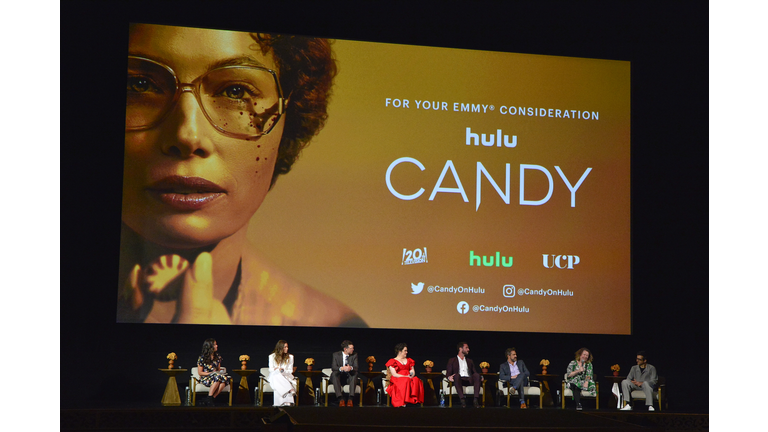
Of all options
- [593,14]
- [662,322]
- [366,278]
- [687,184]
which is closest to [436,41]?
[593,14]

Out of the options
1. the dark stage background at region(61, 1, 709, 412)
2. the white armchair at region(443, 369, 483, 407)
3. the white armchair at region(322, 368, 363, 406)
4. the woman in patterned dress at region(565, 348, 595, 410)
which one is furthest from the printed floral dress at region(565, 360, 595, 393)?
the white armchair at region(322, 368, 363, 406)

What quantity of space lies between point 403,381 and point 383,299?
35.8 inches

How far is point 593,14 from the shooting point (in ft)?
29.7

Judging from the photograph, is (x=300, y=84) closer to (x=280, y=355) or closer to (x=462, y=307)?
(x=280, y=355)

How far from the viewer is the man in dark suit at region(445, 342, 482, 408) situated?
26.5 feet

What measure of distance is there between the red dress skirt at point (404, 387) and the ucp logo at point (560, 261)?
192cm

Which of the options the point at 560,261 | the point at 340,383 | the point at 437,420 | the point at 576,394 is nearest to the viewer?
the point at 437,420

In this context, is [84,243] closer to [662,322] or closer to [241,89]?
[241,89]

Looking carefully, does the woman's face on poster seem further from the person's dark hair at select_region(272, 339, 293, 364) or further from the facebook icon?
the facebook icon

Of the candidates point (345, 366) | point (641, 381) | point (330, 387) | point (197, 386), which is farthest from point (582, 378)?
point (197, 386)

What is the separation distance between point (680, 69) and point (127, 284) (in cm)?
694

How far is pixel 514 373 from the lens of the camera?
27.1 ft

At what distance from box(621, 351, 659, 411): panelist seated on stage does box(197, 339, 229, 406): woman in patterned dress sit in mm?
4303

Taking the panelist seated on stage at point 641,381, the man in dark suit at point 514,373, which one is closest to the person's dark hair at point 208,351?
the man in dark suit at point 514,373
